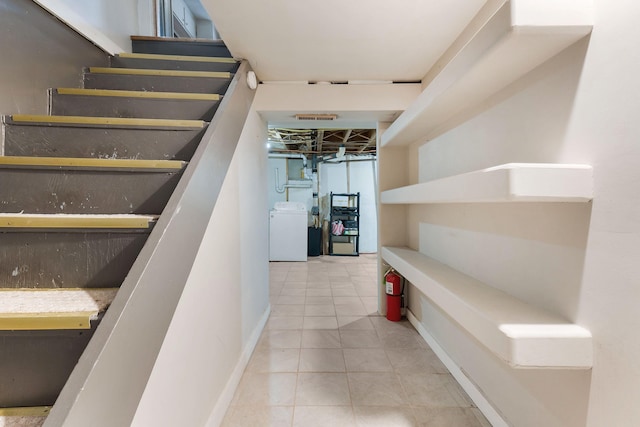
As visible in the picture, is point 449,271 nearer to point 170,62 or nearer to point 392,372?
point 392,372

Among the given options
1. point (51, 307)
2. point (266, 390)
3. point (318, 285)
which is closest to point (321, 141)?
point (318, 285)

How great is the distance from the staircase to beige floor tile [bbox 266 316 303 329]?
1699 mm

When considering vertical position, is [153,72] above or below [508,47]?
above

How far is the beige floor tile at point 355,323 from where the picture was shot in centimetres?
231

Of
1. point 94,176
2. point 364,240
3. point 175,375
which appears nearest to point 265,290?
point 175,375

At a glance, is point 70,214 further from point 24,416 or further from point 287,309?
point 287,309

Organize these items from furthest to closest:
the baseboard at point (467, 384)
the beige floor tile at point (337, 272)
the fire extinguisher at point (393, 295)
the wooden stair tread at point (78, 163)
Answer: the beige floor tile at point (337, 272), the fire extinguisher at point (393, 295), the baseboard at point (467, 384), the wooden stair tread at point (78, 163)

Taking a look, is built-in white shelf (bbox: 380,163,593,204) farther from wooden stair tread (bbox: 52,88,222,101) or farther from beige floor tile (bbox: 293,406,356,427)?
wooden stair tread (bbox: 52,88,222,101)

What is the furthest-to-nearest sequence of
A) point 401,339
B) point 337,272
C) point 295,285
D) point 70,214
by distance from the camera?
point 337,272 → point 295,285 → point 401,339 → point 70,214

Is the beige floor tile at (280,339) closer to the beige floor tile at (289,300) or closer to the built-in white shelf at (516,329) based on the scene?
the beige floor tile at (289,300)

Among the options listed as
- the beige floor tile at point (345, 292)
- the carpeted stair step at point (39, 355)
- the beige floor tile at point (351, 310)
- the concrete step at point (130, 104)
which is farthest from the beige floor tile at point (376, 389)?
the concrete step at point (130, 104)

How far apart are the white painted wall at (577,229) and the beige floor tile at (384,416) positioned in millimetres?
425

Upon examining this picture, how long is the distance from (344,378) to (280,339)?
2.22 feet

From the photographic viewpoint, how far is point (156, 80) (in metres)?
1.67
